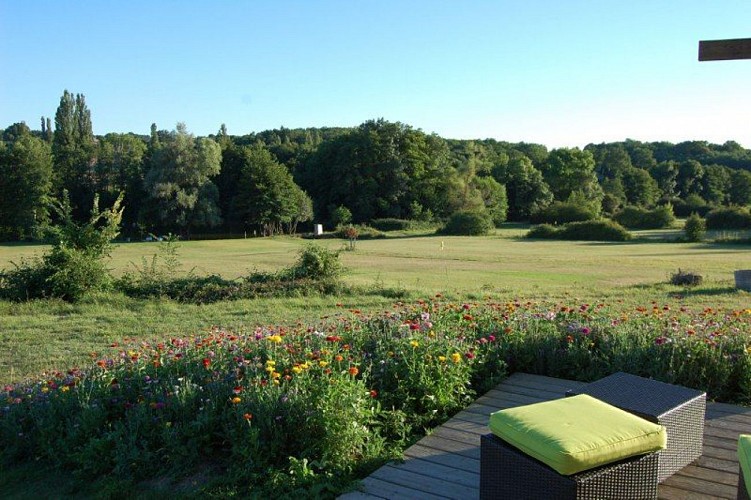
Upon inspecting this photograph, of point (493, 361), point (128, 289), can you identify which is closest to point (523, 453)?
point (493, 361)

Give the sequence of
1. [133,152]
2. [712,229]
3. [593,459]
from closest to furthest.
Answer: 1. [593,459]
2. [712,229]
3. [133,152]

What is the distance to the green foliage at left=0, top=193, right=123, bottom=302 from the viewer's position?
46.8 ft

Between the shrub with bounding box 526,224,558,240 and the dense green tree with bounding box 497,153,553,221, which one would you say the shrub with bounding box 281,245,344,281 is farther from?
the dense green tree with bounding box 497,153,553,221

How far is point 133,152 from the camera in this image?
239 feet

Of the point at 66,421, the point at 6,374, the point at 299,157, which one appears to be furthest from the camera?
the point at 299,157

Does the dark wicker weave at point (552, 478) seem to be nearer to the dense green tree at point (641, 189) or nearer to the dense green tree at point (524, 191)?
the dense green tree at point (524, 191)

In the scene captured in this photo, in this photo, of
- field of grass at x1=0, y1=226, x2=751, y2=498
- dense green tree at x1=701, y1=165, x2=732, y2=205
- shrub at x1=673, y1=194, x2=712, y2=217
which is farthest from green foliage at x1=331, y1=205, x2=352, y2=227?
dense green tree at x1=701, y1=165, x2=732, y2=205

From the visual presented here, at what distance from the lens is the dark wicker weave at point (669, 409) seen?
11.0 feet

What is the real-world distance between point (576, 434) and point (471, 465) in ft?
3.40

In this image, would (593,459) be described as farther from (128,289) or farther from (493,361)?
(128,289)

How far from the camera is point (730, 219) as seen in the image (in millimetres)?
58875

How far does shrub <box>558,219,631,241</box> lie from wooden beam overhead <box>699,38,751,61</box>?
5460cm

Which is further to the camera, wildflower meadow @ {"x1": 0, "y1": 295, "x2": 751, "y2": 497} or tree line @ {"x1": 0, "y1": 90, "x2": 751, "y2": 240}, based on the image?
tree line @ {"x1": 0, "y1": 90, "x2": 751, "y2": 240}

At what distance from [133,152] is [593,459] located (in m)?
76.7
